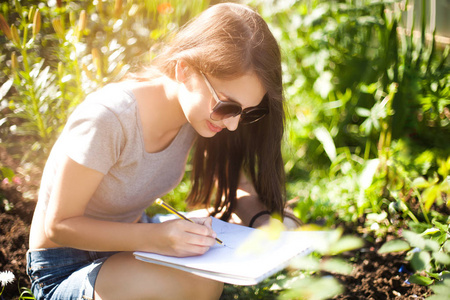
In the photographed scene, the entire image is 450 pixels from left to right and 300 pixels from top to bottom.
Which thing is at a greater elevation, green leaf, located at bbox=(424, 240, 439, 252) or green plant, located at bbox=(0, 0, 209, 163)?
green plant, located at bbox=(0, 0, 209, 163)

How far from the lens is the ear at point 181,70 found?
168 cm

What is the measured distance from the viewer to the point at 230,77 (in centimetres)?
160

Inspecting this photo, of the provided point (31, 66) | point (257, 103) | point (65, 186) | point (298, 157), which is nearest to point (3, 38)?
point (31, 66)

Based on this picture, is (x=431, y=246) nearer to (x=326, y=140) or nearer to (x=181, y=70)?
(x=181, y=70)

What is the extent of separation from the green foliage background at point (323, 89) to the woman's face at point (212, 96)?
0.75 meters

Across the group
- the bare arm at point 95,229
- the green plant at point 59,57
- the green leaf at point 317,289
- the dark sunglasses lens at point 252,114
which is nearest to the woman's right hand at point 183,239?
the bare arm at point 95,229

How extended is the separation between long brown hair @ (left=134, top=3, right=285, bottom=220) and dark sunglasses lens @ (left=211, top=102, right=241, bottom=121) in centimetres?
10

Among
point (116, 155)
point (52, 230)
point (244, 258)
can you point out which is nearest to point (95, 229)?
point (52, 230)

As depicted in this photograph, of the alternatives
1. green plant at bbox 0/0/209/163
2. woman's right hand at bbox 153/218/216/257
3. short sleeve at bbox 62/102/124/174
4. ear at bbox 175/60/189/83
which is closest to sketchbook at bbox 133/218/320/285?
woman's right hand at bbox 153/218/216/257

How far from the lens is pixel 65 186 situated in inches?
59.6

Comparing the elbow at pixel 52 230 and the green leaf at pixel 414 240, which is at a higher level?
the green leaf at pixel 414 240

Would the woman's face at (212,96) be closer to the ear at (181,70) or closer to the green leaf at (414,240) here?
the ear at (181,70)

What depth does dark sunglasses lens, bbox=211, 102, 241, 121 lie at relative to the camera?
1.61 meters

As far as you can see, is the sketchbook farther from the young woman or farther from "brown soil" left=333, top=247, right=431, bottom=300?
"brown soil" left=333, top=247, right=431, bottom=300
